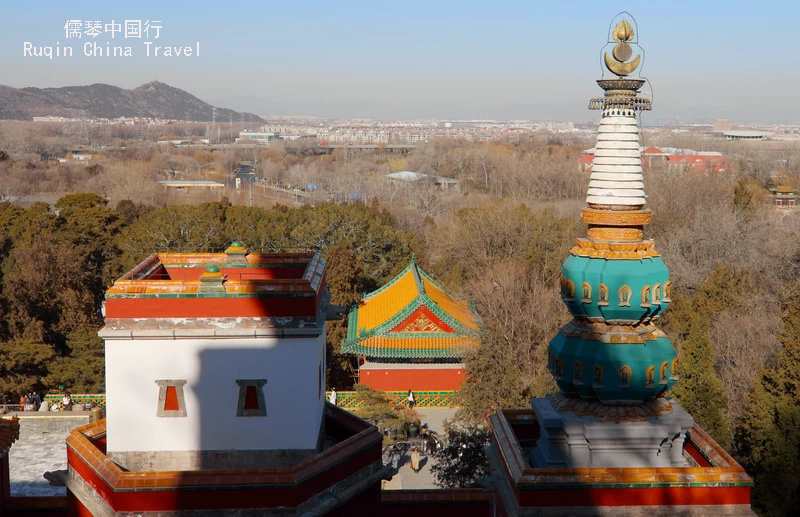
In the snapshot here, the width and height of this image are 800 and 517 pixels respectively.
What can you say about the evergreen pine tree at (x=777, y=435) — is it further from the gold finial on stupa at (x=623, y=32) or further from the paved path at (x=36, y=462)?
the paved path at (x=36, y=462)

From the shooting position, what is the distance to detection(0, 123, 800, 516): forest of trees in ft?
59.6

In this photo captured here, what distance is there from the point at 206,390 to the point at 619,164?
5.54 m

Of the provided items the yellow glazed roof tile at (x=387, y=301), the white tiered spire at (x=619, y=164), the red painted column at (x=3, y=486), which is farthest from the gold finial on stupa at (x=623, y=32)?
the yellow glazed roof tile at (x=387, y=301)

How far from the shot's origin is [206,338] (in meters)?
10.2

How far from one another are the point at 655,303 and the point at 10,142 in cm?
13606

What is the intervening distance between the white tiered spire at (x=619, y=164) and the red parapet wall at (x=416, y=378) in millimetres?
18744

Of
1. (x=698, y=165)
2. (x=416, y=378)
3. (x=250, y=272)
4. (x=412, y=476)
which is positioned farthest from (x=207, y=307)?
(x=698, y=165)

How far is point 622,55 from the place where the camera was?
10.2m

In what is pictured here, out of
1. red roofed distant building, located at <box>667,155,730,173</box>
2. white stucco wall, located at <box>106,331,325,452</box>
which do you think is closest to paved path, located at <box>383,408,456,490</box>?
white stucco wall, located at <box>106,331,325,452</box>

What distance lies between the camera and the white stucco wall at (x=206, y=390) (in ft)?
33.4

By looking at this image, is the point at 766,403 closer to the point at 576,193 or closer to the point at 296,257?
the point at 296,257

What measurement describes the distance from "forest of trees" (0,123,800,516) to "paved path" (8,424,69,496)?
144 inches

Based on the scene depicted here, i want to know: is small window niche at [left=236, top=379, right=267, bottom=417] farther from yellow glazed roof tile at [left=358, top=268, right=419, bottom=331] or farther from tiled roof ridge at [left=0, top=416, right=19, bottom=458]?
yellow glazed roof tile at [left=358, top=268, right=419, bottom=331]

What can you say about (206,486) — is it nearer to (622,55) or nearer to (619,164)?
(619,164)
